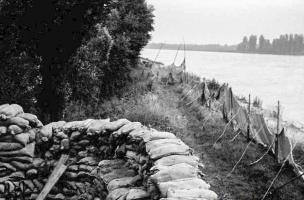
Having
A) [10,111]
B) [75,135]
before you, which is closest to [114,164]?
[75,135]

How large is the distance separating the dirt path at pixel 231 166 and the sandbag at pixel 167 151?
3.21 m

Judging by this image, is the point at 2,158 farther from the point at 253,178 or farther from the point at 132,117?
the point at 253,178

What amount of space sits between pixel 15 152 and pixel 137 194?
2.71 metres

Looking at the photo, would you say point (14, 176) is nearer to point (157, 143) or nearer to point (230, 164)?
point (157, 143)

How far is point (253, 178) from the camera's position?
8.16 metres

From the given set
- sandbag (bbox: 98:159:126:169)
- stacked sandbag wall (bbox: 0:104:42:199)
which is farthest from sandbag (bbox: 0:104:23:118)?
sandbag (bbox: 98:159:126:169)

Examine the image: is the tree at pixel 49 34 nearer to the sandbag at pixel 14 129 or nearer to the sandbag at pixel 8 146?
the sandbag at pixel 14 129

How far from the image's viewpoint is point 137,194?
4.15 metres

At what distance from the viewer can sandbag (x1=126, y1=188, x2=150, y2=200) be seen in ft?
13.4

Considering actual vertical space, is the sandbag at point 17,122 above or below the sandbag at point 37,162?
above

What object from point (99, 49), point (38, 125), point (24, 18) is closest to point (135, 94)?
point (99, 49)

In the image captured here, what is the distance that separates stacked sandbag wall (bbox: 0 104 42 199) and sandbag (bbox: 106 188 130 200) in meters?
2.01

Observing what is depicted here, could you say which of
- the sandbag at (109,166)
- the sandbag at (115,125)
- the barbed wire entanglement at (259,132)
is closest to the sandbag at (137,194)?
the sandbag at (109,166)

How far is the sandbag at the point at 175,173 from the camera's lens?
3.84 meters
